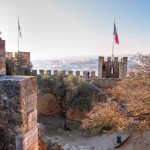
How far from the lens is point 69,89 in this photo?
12.1 m

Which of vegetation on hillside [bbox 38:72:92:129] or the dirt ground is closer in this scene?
the dirt ground

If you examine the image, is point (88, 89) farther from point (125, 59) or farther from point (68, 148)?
point (125, 59)

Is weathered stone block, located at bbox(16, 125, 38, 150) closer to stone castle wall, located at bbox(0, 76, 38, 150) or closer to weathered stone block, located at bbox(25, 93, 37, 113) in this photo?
stone castle wall, located at bbox(0, 76, 38, 150)

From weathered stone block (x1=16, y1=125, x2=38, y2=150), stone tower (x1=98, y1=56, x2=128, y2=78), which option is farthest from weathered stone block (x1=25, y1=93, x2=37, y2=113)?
stone tower (x1=98, y1=56, x2=128, y2=78)

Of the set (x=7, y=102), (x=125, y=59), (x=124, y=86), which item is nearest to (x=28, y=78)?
(x=7, y=102)

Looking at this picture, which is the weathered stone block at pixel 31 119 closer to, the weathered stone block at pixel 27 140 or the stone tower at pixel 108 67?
the weathered stone block at pixel 27 140

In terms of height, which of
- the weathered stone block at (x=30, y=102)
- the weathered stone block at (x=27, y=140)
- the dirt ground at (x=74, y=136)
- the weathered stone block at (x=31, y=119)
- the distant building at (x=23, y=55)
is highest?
the distant building at (x=23, y=55)

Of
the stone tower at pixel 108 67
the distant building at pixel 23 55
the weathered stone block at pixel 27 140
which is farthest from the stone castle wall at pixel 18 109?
the stone tower at pixel 108 67

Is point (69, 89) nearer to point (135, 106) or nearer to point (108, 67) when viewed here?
point (135, 106)

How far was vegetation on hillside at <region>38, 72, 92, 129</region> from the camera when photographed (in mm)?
12039

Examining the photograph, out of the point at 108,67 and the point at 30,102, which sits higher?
the point at 108,67

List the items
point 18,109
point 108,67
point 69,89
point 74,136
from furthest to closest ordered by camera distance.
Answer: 1. point 108,67
2. point 69,89
3. point 74,136
4. point 18,109

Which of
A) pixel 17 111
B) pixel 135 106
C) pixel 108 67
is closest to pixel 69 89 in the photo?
pixel 135 106

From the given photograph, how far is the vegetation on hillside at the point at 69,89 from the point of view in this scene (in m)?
12.0
